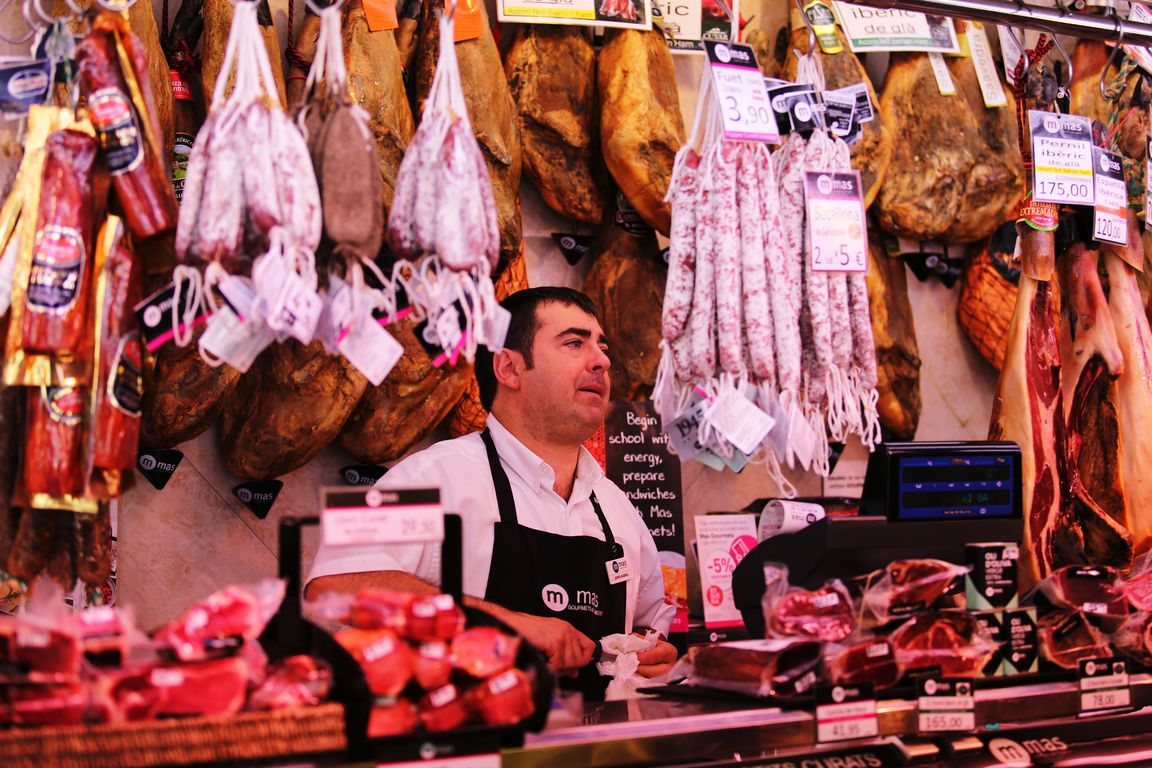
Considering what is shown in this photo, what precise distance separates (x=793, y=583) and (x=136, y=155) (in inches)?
61.2

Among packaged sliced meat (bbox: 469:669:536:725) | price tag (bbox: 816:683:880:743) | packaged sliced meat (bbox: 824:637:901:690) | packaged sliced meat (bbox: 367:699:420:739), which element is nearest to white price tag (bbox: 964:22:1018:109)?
packaged sliced meat (bbox: 824:637:901:690)

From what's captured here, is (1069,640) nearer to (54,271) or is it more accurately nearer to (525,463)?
(525,463)

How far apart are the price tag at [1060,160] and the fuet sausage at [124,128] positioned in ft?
8.76

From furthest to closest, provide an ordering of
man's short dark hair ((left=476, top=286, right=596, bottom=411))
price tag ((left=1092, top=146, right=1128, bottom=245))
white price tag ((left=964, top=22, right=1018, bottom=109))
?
white price tag ((left=964, top=22, right=1018, bottom=109)) < price tag ((left=1092, top=146, right=1128, bottom=245)) < man's short dark hair ((left=476, top=286, right=596, bottom=411))

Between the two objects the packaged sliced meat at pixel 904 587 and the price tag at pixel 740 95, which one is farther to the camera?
the price tag at pixel 740 95

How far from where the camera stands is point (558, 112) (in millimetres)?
4078

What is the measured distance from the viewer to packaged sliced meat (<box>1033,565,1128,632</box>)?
259 cm

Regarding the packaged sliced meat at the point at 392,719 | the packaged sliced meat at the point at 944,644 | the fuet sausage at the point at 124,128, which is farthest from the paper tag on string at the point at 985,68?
the packaged sliced meat at the point at 392,719

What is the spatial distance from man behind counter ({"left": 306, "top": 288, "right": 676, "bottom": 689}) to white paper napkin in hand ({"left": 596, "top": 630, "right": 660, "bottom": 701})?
0.04 metres

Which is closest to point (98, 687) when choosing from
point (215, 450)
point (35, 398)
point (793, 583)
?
point (35, 398)

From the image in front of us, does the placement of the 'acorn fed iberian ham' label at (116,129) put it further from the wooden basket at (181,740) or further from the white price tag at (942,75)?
the white price tag at (942,75)

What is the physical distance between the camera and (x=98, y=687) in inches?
65.4

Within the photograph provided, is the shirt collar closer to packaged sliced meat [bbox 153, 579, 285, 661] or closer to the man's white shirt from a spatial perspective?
the man's white shirt

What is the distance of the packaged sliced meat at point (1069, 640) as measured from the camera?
2.53m
